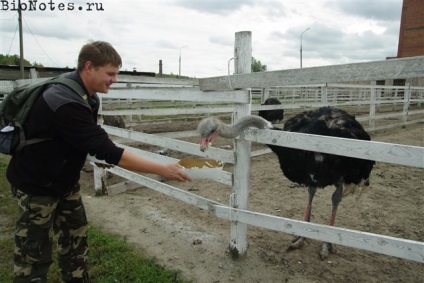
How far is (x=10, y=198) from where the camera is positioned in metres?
4.77

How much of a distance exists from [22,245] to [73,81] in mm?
1057

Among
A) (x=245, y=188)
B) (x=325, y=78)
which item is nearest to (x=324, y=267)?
(x=245, y=188)

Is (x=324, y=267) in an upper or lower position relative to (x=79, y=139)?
lower

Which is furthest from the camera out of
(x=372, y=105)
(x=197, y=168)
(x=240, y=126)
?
(x=372, y=105)

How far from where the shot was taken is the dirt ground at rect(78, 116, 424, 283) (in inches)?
121

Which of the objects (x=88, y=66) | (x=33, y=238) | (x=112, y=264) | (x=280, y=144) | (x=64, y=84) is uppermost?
(x=88, y=66)

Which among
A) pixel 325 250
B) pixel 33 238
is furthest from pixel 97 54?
pixel 325 250

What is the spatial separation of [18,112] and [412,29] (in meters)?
36.3

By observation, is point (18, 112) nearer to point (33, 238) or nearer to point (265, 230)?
point (33, 238)

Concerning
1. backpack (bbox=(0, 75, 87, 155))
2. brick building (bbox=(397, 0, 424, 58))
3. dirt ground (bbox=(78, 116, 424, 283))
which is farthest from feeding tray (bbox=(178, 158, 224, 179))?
brick building (bbox=(397, 0, 424, 58))

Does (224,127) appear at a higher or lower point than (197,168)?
higher

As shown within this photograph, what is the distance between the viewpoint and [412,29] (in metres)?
31.2

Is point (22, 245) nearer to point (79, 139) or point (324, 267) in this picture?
point (79, 139)

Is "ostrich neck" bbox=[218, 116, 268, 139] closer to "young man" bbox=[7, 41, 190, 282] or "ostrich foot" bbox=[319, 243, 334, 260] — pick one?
"young man" bbox=[7, 41, 190, 282]
